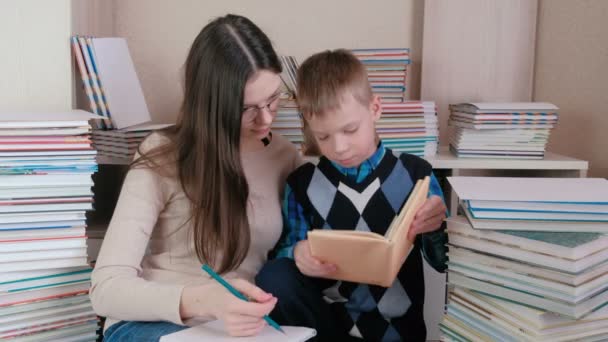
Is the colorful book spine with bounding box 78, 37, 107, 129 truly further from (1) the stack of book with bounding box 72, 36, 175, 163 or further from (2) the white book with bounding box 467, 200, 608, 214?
(2) the white book with bounding box 467, 200, 608, 214

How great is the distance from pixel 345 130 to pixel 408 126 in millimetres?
644

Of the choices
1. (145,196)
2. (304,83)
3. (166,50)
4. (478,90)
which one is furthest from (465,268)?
(166,50)

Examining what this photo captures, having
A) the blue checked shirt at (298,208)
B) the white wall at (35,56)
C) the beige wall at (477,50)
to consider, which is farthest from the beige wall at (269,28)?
the blue checked shirt at (298,208)

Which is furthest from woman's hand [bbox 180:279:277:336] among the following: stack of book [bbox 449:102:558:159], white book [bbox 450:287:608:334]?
stack of book [bbox 449:102:558:159]

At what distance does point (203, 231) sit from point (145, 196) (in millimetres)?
152

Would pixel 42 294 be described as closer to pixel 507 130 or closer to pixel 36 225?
pixel 36 225

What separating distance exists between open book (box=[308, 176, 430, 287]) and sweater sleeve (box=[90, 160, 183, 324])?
0.99ft

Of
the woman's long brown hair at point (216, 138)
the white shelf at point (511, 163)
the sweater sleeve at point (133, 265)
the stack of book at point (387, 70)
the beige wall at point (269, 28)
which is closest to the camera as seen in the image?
the sweater sleeve at point (133, 265)

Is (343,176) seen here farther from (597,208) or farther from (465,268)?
(597,208)

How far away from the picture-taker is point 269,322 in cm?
116

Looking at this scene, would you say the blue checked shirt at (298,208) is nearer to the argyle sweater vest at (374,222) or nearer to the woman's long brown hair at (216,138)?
the argyle sweater vest at (374,222)

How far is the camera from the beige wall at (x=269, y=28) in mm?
2373

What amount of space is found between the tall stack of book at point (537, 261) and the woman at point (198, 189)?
1.61ft

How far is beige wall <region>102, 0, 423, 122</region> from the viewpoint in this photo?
237 cm
